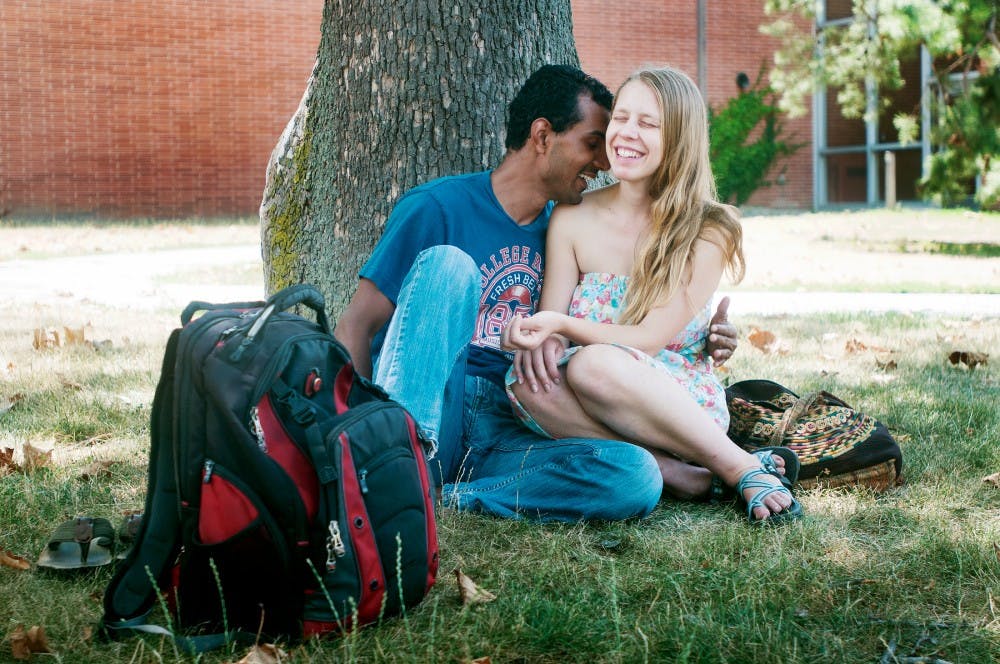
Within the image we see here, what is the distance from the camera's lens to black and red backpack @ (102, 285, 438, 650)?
6.50 feet

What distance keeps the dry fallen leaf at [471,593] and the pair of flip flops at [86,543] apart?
2.45 feet

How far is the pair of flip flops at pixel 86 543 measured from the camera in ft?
8.16

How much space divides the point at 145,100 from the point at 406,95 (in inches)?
556

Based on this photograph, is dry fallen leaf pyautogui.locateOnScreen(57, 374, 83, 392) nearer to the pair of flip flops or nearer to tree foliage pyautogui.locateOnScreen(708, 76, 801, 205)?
the pair of flip flops

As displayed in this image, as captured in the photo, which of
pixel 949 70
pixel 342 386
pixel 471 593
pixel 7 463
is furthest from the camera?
pixel 949 70

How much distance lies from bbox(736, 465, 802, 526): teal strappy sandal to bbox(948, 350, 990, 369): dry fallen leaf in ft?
8.30

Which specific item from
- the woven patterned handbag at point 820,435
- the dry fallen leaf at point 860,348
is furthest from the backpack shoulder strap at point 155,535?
the dry fallen leaf at point 860,348

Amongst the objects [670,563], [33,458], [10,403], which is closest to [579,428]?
[670,563]

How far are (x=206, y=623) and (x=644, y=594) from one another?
917 millimetres

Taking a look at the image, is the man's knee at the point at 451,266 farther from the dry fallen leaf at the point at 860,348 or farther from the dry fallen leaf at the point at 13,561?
the dry fallen leaf at the point at 860,348

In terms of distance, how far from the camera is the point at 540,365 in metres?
2.86

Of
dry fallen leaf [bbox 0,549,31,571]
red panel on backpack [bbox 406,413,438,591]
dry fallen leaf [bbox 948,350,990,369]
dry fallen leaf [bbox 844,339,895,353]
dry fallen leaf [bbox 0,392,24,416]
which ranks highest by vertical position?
red panel on backpack [bbox 406,413,438,591]

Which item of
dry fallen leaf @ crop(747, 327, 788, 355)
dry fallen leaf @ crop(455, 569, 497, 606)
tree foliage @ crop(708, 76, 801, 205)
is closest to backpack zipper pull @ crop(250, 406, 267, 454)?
dry fallen leaf @ crop(455, 569, 497, 606)

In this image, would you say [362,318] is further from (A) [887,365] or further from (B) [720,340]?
(A) [887,365]
